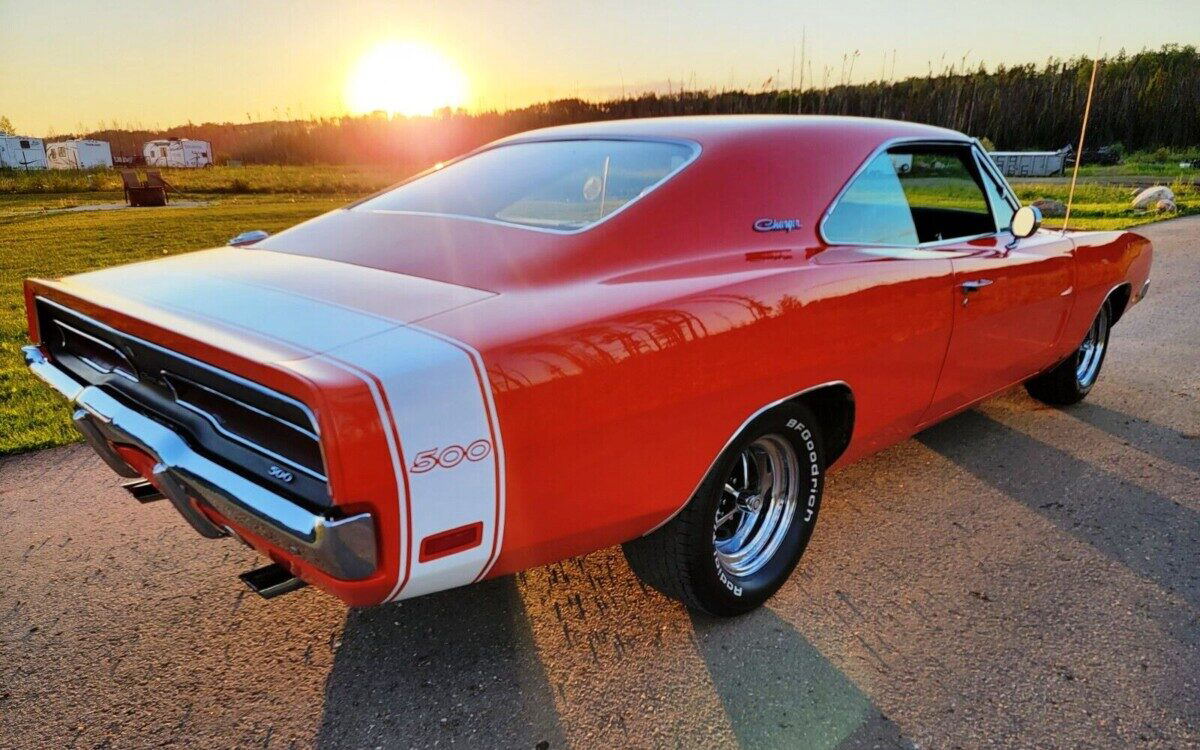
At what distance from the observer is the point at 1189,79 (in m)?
34.6

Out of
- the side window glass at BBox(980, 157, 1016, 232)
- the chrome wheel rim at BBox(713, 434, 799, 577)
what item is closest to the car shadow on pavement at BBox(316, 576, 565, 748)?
the chrome wheel rim at BBox(713, 434, 799, 577)

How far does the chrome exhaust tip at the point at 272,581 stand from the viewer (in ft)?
5.97

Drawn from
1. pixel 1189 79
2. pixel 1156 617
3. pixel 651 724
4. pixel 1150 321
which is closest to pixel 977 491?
pixel 1156 617

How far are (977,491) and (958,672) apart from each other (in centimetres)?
137

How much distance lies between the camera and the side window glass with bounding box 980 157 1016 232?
362cm

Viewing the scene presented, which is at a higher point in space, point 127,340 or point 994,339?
point 127,340

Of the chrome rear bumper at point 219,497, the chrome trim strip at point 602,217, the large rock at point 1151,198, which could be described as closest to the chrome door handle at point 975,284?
the chrome trim strip at point 602,217

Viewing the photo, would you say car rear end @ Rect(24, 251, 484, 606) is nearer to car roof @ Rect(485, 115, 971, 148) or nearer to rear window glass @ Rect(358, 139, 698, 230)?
rear window glass @ Rect(358, 139, 698, 230)

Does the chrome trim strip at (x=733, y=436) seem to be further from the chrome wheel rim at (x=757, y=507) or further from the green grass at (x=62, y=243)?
the green grass at (x=62, y=243)

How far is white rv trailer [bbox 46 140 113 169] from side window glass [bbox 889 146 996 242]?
200 feet

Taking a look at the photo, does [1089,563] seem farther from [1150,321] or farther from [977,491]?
[1150,321]

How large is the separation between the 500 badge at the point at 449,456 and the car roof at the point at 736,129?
4.64 feet

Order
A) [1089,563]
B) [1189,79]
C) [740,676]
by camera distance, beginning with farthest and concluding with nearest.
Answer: [1189,79] → [1089,563] → [740,676]

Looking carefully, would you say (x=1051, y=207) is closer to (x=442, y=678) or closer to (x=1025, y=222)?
(x=1025, y=222)
